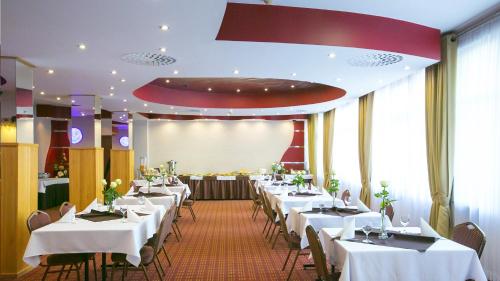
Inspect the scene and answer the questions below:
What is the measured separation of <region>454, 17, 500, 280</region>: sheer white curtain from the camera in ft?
16.8

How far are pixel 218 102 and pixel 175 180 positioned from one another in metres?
2.74

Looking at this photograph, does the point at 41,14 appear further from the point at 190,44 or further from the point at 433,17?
the point at 433,17

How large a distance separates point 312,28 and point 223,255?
3.65 metres

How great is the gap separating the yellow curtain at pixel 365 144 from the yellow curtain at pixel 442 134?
3.14 metres

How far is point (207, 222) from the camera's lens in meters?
9.54

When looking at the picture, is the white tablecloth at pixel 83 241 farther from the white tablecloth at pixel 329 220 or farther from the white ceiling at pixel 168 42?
the white ceiling at pixel 168 42

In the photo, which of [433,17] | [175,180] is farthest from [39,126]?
[433,17]

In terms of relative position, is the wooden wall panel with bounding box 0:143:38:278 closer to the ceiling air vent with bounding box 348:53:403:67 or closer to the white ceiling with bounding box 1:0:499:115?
the white ceiling with bounding box 1:0:499:115

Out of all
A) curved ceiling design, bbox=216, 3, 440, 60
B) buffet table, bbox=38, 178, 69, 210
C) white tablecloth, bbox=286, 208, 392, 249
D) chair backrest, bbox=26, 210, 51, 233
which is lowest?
buffet table, bbox=38, 178, 69, 210

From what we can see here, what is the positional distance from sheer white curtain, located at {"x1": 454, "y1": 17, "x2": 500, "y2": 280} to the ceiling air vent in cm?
95

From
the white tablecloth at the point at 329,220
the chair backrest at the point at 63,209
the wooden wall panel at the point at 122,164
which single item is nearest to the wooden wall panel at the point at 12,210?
the chair backrest at the point at 63,209

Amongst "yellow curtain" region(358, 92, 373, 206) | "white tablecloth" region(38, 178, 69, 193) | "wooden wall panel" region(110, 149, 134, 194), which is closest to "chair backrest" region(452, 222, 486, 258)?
"yellow curtain" region(358, 92, 373, 206)

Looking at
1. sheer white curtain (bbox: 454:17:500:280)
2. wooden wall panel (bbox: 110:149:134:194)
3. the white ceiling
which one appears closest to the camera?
the white ceiling

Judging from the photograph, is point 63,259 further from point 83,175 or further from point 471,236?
point 83,175
